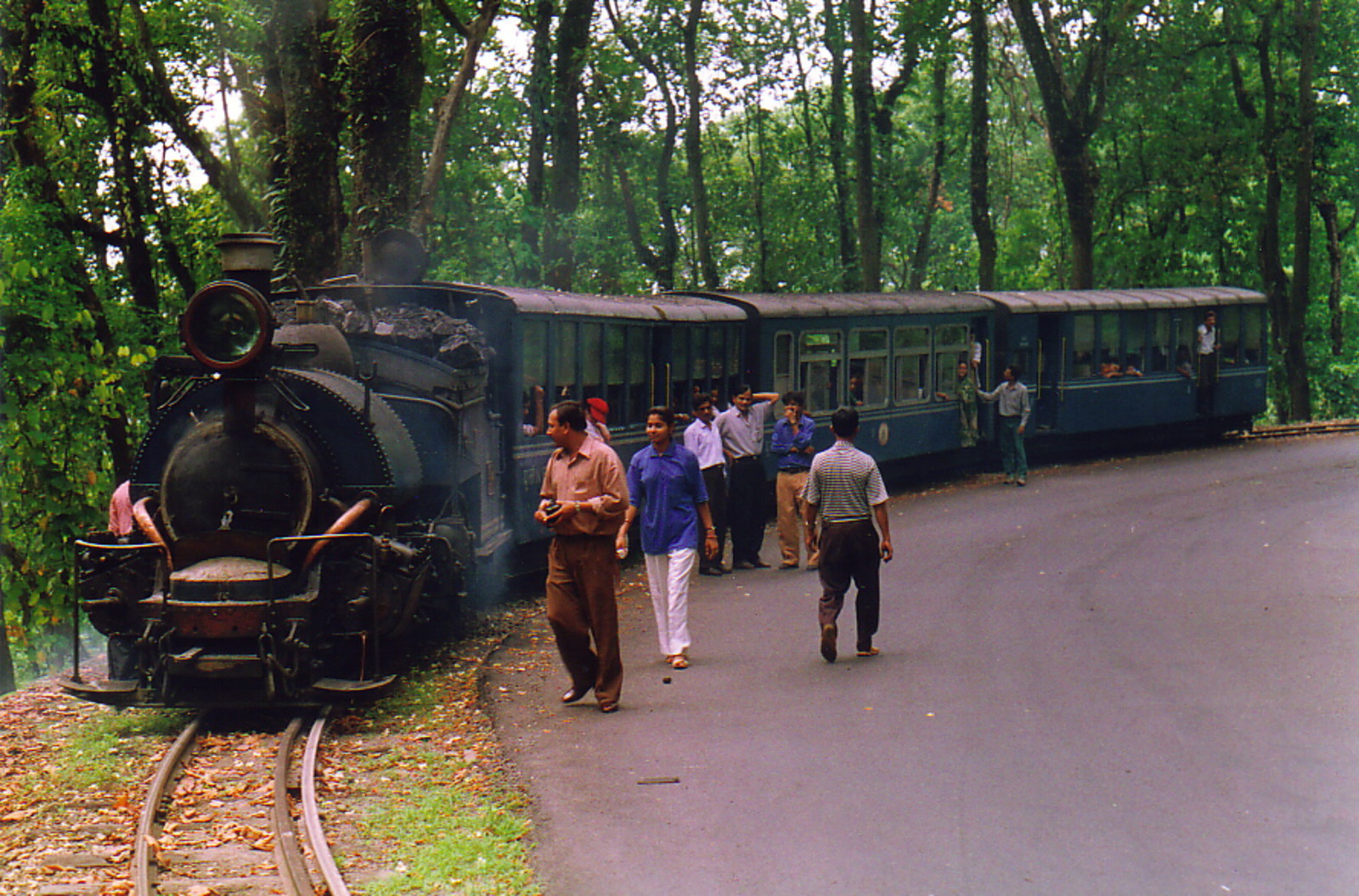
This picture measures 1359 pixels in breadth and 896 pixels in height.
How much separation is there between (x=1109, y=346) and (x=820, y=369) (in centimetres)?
701

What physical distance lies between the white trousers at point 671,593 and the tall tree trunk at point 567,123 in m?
18.3

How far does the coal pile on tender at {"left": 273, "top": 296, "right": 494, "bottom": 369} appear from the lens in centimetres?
1132

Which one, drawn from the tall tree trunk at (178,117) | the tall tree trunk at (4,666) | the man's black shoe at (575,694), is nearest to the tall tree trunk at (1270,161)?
the tall tree trunk at (178,117)

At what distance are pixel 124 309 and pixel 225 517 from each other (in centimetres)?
1419

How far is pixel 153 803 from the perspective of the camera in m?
7.41

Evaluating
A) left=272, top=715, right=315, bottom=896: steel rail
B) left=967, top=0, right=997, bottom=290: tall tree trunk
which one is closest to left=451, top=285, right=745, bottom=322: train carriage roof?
left=272, top=715, right=315, bottom=896: steel rail

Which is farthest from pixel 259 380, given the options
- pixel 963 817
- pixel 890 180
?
pixel 890 180

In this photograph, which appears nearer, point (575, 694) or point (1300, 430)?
point (575, 694)

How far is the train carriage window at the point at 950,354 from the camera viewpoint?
23.0 m

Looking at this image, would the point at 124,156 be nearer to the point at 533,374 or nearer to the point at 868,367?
the point at 868,367

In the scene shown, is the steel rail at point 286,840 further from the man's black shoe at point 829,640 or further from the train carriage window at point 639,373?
the train carriage window at point 639,373

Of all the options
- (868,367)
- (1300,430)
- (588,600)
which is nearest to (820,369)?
(868,367)

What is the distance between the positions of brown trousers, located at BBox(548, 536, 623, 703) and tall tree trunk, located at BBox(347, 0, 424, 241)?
1008cm

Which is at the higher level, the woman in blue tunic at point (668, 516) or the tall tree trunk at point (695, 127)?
the tall tree trunk at point (695, 127)
